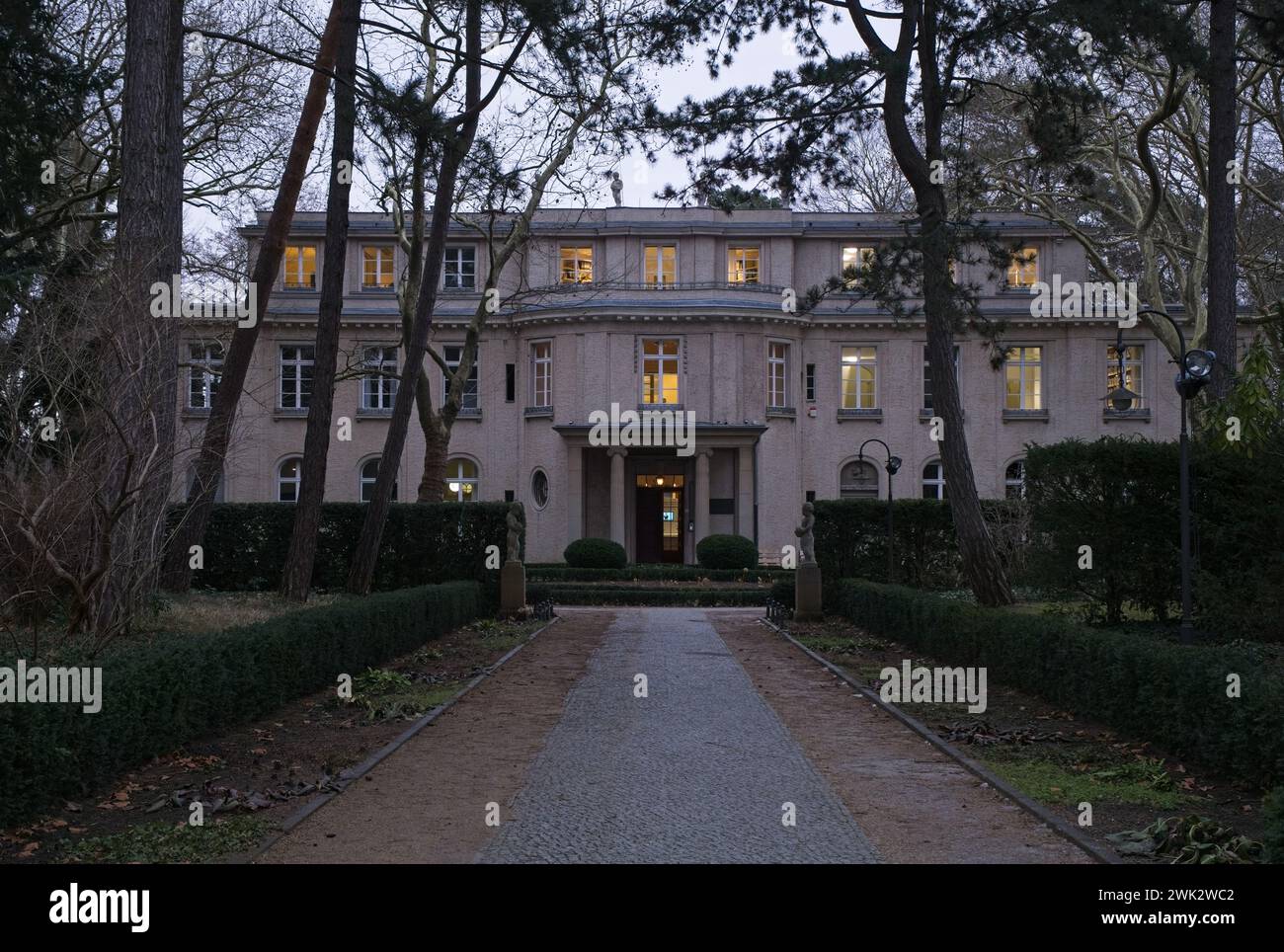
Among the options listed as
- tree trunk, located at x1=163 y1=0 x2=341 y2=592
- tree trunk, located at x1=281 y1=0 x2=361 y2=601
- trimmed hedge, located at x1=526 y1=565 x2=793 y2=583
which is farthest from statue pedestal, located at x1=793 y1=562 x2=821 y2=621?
tree trunk, located at x1=163 y1=0 x2=341 y2=592

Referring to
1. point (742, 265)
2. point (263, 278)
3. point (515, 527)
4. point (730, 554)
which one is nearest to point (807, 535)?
point (515, 527)

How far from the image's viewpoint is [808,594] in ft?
82.4

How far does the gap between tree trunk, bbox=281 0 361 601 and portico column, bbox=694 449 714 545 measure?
2189 centimetres

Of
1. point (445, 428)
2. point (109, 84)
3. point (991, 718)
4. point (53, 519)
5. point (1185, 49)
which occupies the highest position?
point (109, 84)

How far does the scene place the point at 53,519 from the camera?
37.8 feet

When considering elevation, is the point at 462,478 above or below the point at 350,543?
above

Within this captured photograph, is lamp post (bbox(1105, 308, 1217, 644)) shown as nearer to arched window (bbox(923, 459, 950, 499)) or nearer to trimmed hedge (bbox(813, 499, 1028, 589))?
trimmed hedge (bbox(813, 499, 1028, 589))

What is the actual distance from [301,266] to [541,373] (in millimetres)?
9454

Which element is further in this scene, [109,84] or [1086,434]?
[1086,434]

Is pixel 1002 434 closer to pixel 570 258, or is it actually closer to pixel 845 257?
pixel 845 257

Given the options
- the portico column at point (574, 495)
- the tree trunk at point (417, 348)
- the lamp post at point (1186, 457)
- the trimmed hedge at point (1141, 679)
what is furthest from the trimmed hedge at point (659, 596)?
the lamp post at point (1186, 457)

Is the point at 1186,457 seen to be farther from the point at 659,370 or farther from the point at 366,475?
the point at 366,475

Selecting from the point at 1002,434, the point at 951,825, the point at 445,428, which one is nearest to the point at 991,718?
the point at 951,825
